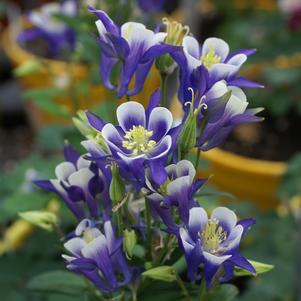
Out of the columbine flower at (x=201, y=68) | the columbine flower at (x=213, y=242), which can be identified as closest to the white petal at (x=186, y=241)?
the columbine flower at (x=213, y=242)

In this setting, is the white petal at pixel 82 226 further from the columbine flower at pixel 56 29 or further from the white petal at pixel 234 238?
the columbine flower at pixel 56 29

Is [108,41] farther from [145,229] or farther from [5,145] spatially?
[5,145]

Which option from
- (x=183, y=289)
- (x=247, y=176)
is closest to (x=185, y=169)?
(x=183, y=289)

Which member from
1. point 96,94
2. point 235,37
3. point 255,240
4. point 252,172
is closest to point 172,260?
point 255,240

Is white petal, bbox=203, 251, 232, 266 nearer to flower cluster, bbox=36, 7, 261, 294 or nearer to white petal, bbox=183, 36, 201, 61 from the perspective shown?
flower cluster, bbox=36, 7, 261, 294

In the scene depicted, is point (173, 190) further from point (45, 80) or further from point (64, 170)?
point (45, 80)

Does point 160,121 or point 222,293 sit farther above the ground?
point 160,121
